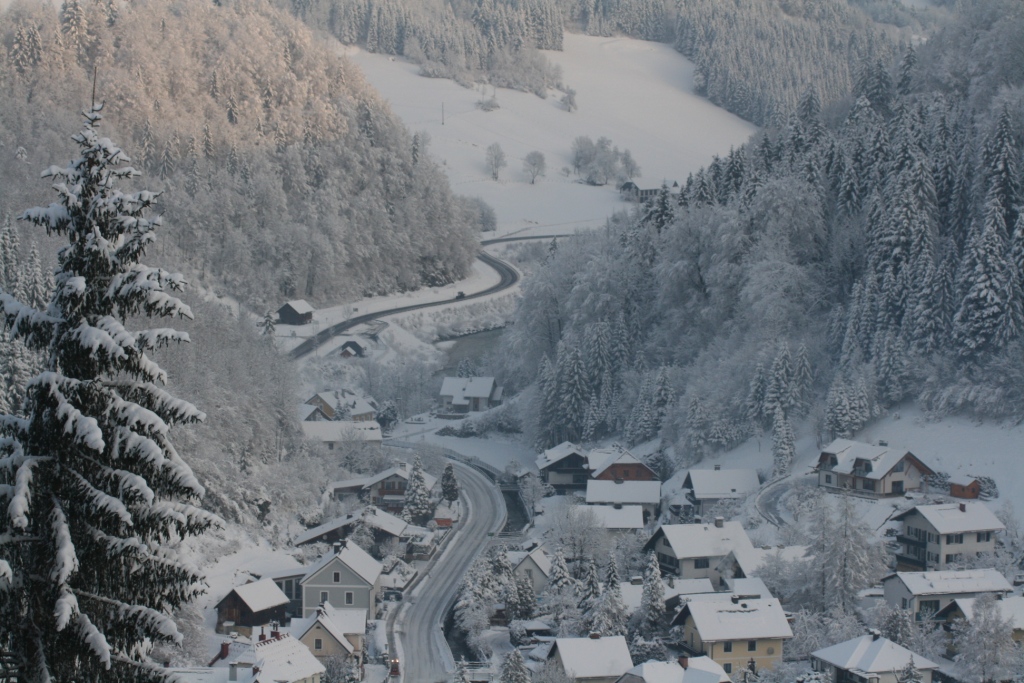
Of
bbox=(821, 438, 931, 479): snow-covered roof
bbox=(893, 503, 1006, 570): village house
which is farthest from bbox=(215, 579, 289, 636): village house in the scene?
bbox=(821, 438, 931, 479): snow-covered roof

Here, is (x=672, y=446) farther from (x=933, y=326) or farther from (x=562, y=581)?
(x=562, y=581)

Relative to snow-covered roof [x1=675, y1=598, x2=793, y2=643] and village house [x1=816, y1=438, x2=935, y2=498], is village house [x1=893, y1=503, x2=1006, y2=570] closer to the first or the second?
village house [x1=816, y1=438, x2=935, y2=498]

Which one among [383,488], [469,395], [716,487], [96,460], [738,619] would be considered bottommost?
[469,395]

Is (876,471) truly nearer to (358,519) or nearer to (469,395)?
(358,519)

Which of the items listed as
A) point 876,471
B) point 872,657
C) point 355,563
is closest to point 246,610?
point 355,563

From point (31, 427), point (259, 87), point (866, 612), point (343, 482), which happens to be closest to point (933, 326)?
point (866, 612)

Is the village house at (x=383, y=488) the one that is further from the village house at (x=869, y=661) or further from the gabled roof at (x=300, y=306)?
the gabled roof at (x=300, y=306)
